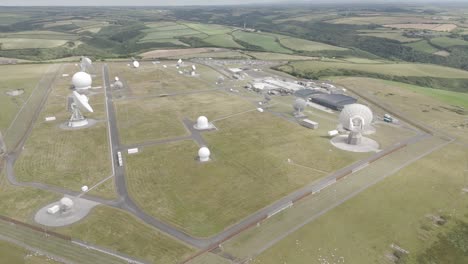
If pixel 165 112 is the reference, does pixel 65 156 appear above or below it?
below

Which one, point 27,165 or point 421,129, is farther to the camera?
point 421,129

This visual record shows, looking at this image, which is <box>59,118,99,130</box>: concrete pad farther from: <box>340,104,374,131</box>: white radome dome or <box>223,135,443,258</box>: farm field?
<box>340,104,374,131</box>: white radome dome

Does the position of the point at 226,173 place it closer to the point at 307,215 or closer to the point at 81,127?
the point at 307,215

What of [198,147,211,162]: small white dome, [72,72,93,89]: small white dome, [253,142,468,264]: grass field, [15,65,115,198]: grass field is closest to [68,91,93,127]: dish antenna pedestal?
[15,65,115,198]: grass field

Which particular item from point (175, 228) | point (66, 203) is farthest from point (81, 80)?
point (175, 228)

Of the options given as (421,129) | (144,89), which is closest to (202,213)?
(421,129)

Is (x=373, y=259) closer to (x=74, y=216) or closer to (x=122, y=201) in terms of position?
(x=122, y=201)
